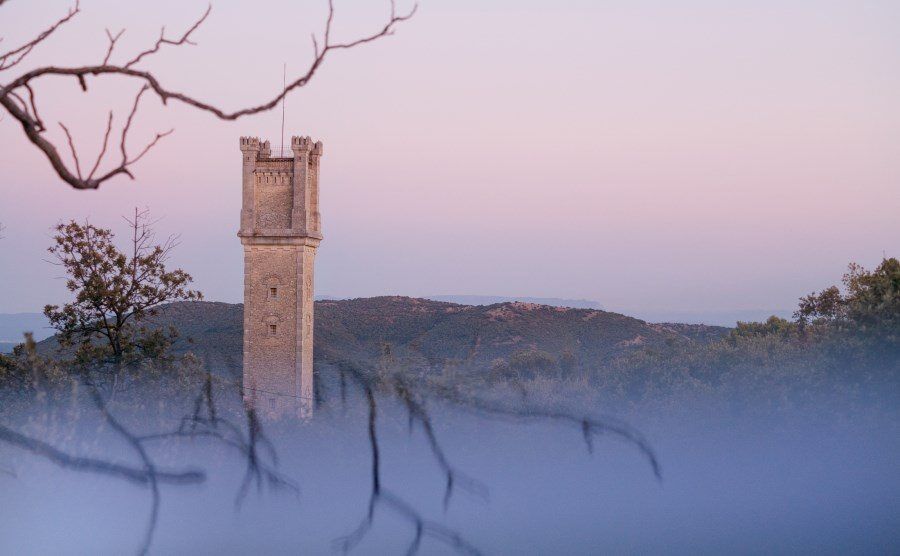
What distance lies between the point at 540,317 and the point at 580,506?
77509 millimetres

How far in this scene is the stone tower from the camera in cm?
4003

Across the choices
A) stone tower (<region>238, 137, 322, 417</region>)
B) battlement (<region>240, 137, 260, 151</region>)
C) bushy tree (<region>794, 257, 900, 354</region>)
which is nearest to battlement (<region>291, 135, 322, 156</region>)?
stone tower (<region>238, 137, 322, 417</region>)

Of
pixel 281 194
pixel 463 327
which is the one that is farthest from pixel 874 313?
pixel 463 327

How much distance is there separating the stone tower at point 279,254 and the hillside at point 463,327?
25192mm

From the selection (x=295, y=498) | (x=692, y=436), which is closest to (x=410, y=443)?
(x=295, y=498)

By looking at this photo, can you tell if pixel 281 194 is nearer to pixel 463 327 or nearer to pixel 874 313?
pixel 874 313

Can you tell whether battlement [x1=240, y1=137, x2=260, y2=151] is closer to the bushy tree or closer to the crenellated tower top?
the crenellated tower top

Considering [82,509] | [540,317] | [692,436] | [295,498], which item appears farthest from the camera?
[540,317]

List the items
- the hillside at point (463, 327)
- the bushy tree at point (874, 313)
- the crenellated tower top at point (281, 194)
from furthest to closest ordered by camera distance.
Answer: the hillside at point (463, 327), the crenellated tower top at point (281, 194), the bushy tree at point (874, 313)

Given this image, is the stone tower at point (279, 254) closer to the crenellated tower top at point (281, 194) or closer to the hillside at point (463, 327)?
the crenellated tower top at point (281, 194)

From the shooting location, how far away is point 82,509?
16.7 feet

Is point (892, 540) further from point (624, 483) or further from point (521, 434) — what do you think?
point (521, 434)

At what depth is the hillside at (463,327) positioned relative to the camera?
7225cm

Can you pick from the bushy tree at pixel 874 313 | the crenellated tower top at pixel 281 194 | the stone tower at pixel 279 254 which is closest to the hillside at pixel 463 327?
the stone tower at pixel 279 254
